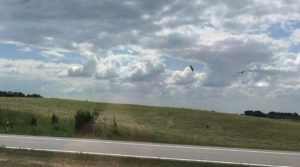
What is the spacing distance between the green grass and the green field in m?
11.9

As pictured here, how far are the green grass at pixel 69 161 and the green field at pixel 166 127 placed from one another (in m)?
11.9

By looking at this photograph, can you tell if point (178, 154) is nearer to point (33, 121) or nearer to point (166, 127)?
point (33, 121)

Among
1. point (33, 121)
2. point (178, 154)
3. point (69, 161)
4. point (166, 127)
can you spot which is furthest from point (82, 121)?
point (69, 161)

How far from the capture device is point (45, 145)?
2364 cm

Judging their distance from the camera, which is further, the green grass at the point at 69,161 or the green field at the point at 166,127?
the green field at the point at 166,127

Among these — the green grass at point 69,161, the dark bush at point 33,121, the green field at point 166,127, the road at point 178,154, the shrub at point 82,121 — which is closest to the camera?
the green grass at point 69,161

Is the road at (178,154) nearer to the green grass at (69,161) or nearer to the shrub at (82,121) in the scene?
the green grass at (69,161)

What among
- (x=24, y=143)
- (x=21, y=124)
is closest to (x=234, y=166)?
(x=24, y=143)

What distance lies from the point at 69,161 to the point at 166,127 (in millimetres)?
28196

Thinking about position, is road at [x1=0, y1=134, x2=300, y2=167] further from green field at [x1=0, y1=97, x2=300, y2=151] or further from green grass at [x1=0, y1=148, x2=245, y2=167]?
green field at [x1=0, y1=97, x2=300, y2=151]

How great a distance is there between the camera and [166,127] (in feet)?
149

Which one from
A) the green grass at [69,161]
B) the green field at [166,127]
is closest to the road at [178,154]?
the green grass at [69,161]

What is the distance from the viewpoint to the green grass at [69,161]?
1650 centimetres

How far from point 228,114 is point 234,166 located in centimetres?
4410
